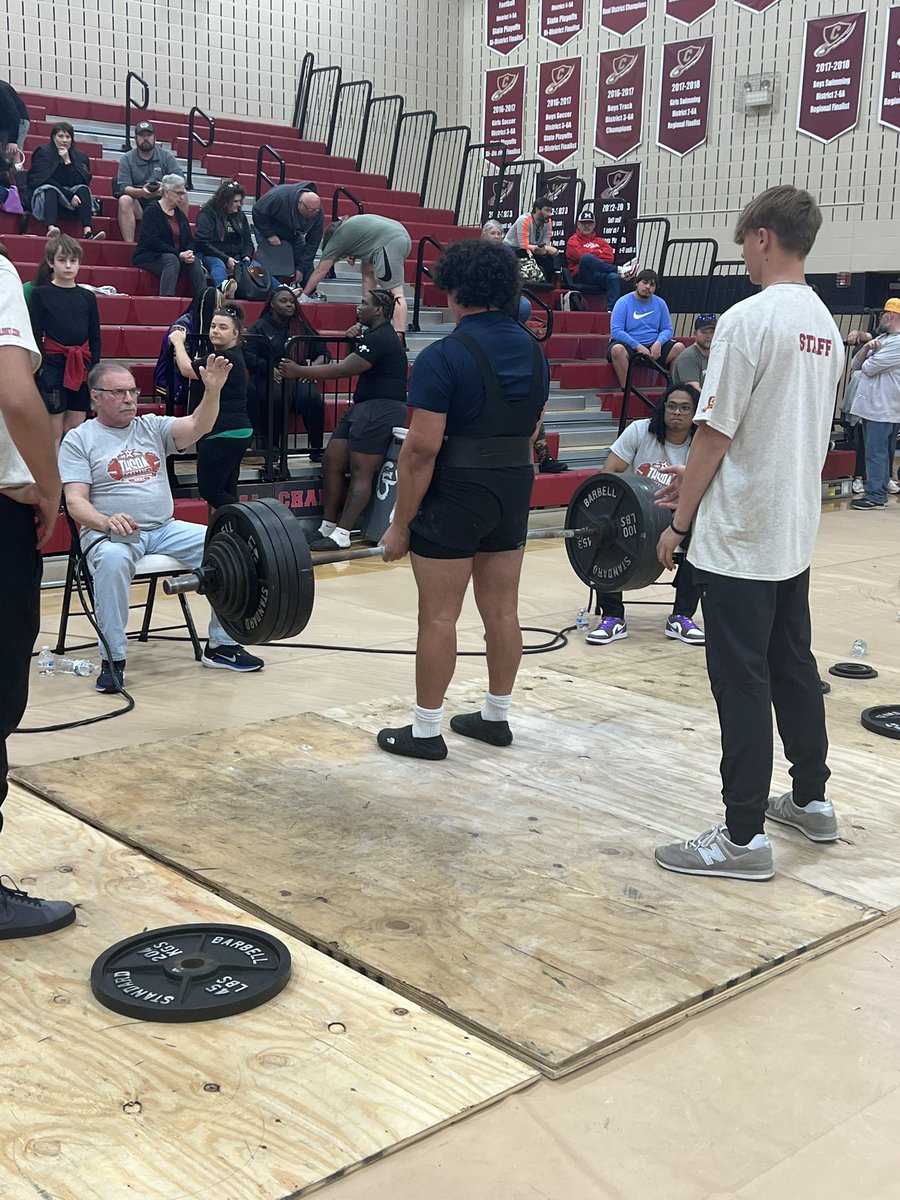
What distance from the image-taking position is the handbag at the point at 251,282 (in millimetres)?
9062

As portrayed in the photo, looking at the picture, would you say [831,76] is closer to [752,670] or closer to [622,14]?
[622,14]

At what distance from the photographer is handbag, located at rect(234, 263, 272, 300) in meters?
9.06

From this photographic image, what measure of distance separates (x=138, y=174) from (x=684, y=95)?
638cm

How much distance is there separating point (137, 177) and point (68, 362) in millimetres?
4180

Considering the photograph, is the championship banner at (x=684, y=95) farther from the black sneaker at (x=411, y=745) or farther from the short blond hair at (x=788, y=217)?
the short blond hair at (x=788, y=217)

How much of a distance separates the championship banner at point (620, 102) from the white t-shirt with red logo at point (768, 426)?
12147mm

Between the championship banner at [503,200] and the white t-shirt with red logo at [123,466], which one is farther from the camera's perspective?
the championship banner at [503,200]

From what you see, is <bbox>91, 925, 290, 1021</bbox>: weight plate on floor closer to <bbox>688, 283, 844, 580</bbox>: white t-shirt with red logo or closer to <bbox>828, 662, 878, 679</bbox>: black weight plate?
<bbox>688, 283, 844, 580</bbox>: white t-shirt with red logo

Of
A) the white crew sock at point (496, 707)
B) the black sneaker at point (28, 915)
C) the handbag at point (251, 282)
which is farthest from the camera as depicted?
the handbag at point (251, 282)

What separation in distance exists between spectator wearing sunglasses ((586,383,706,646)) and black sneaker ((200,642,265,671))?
1485 mm

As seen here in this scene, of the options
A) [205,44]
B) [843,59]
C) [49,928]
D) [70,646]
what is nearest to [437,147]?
[205,44]

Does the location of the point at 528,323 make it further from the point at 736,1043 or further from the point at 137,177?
the point at 736,1043

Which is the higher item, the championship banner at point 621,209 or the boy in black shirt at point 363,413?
the championship banner at point 621,209

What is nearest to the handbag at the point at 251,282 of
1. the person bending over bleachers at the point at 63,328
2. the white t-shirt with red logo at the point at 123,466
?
the person bending over bleachers at the point at 63,328
